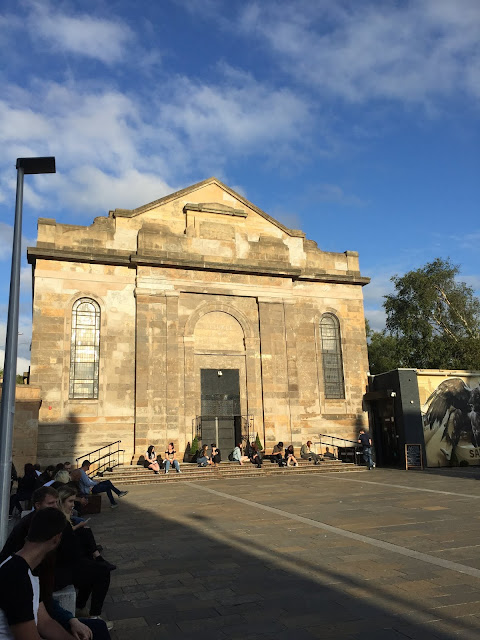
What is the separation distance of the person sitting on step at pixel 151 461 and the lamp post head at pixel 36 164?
15.3m

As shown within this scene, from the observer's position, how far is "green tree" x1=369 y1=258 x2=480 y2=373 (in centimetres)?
3859

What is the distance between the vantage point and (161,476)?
68.4 ft

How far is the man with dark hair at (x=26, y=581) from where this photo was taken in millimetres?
2930

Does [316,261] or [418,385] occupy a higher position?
[316,261]

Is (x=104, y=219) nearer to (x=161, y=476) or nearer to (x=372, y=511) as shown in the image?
(x=161, y=476)

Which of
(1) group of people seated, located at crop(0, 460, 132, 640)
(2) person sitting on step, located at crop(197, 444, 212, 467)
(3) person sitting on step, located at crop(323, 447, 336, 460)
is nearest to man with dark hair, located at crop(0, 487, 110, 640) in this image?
(1) group of people seated, located at crop(0, 460, 132, 640)

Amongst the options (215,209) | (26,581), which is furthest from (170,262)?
(26,581)

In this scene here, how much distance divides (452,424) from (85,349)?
1847 cm

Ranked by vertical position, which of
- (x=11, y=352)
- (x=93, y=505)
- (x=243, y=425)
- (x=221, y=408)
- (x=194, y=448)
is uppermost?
(x=11, y=352)

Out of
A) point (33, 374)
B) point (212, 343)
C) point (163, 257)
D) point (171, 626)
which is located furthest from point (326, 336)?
point (171, 626)

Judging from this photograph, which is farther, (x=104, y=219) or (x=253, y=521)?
(x=104, y=219)

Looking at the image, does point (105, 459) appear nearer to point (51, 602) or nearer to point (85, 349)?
point (85, 349)

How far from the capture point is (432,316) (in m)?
39.8

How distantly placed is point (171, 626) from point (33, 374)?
1925 cm
